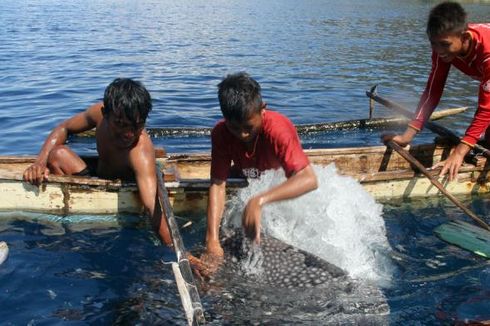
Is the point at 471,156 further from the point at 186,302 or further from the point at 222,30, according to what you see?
the point at 222,30

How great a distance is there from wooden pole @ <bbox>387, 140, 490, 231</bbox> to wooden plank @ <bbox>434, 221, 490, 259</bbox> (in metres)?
0.18

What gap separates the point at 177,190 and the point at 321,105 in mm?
7884

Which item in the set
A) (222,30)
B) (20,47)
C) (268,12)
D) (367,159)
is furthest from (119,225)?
(268,12)

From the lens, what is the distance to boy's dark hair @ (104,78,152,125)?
4.52 m

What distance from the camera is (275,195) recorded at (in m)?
4.06

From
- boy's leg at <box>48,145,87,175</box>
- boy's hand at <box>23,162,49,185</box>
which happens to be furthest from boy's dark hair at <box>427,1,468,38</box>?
boy's hand at <box>23,162,49,185</box>

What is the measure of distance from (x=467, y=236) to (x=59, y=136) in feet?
15.5

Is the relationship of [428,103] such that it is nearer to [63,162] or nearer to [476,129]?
[476,129]

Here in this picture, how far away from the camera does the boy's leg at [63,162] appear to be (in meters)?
5.65

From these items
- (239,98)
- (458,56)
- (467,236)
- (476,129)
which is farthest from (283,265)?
(458,56)

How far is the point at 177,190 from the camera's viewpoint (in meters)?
5.76

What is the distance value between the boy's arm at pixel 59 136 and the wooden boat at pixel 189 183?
0.41 ft

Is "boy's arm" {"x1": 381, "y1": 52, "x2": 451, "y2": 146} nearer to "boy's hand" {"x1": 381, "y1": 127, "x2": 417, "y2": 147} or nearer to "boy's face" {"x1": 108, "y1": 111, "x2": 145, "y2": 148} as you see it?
"boy's hand" {"x1": 381, "y1": 127, "x2": 417, "y2": 147}

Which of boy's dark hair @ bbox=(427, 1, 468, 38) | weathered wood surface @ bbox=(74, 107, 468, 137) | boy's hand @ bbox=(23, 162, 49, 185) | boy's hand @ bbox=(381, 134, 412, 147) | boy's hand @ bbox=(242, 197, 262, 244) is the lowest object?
weathered wood surface @ bbox=(74, 107, 468, 137)
